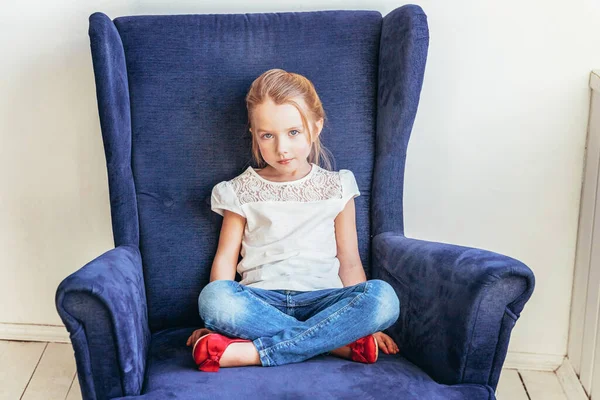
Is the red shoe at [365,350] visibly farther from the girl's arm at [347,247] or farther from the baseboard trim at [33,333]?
the baseboard trim at [33,333]

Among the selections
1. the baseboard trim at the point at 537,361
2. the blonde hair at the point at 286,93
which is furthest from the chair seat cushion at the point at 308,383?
the baseboard trim at the point at 537,361

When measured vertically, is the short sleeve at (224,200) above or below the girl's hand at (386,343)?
above

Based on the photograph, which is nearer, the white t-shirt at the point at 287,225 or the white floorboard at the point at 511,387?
the white t-shirt at the point at 287,225

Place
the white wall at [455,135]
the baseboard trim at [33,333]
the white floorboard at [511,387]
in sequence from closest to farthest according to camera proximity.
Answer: the white wall at [455,135] → the white floorboard at [511,387] → the baseboard trim at [33,333]

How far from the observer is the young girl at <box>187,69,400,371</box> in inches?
63.2

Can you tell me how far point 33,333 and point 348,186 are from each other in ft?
3.95

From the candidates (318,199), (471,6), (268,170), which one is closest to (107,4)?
(268,170)

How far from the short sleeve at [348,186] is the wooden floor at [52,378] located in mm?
753

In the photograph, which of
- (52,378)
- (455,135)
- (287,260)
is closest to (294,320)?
(287,260)

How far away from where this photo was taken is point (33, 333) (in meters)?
2.43

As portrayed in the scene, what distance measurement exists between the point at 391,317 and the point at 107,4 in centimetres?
115

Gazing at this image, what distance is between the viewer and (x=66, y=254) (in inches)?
92.0

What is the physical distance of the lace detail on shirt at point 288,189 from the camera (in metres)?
1.83

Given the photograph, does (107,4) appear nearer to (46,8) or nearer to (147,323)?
(46,8)
